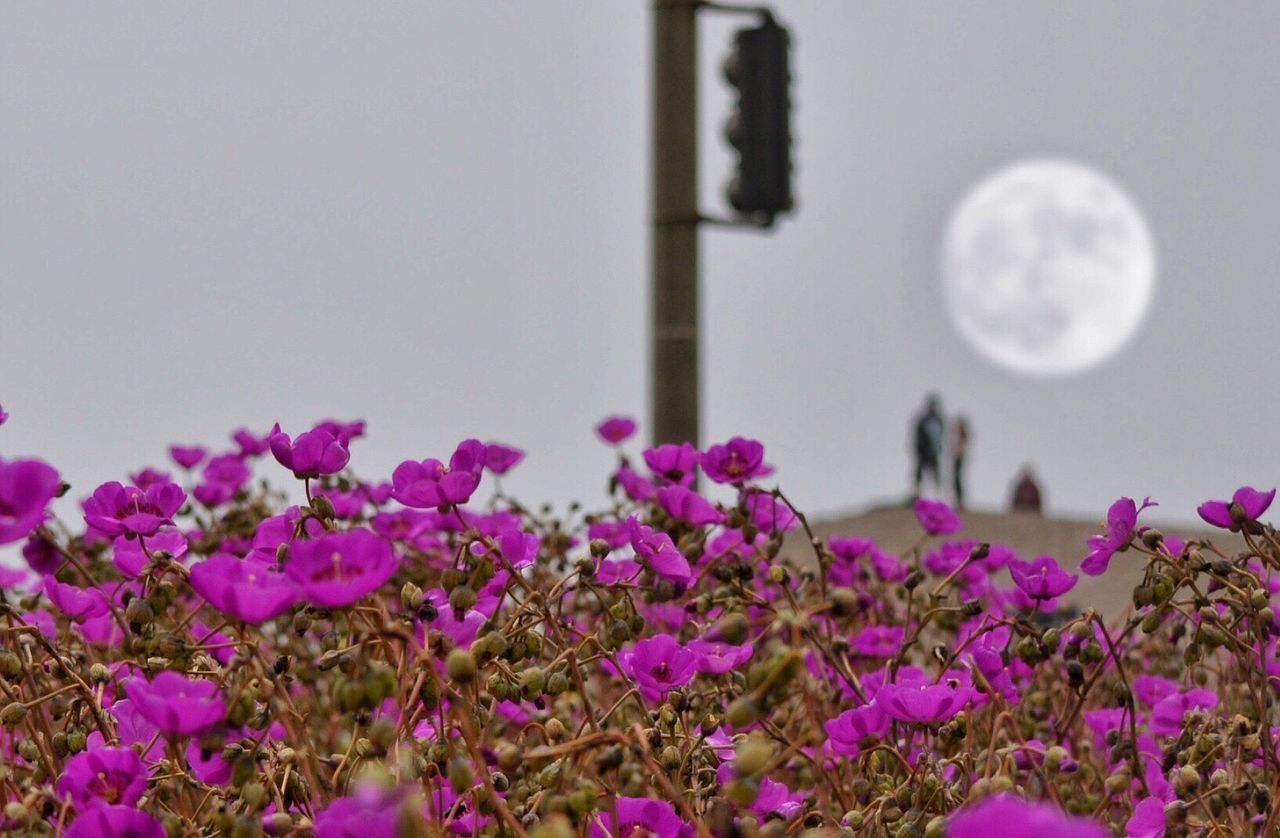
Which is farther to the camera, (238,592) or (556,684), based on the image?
(556,684)

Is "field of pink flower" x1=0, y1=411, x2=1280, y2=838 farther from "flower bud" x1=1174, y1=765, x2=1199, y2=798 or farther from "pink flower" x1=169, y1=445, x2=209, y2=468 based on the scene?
"pink flower" x1=169, y1=445, x2=209, y2=468

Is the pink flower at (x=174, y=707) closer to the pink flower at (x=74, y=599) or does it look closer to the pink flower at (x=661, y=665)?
the pink flower at (x=661, y=665)

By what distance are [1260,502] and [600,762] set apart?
101 centimetres

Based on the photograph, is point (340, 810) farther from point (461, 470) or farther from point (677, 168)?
point (677, 168)

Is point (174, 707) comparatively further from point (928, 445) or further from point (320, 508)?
point (928, 445)

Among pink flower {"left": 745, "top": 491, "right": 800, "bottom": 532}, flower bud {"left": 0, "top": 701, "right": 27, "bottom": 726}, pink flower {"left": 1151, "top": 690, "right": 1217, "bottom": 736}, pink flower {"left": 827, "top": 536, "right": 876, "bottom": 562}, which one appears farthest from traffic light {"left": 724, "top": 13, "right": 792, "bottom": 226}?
flower bud {"left": 0, "top": 701, "right": 27, "bottom": 726}

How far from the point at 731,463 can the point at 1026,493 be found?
479 inches

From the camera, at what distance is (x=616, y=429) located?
322 cm

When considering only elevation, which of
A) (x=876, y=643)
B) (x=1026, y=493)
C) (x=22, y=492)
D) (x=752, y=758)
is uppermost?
(x=22, y=492)

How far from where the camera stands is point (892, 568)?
2.95 meters

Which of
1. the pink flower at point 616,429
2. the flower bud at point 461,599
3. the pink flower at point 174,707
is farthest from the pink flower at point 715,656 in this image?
the pink flower at point 616,429

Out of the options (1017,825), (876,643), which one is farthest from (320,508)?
A: (876,643)

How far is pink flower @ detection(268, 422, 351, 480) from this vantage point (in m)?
1.57

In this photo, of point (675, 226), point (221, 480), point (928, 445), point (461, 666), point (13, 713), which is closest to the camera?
point (461, 666)
